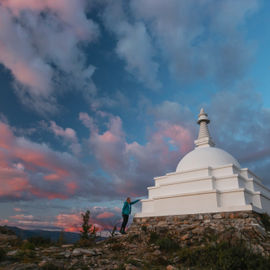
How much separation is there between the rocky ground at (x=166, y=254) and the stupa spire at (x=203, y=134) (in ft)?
30.2

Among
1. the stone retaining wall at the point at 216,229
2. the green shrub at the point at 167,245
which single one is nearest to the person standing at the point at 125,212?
the stone retaining wall at the point at 216,229

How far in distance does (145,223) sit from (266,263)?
32.2 ft

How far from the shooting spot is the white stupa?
44.5 ft

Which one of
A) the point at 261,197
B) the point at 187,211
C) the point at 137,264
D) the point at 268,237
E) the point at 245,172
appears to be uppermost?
the point at 245,172

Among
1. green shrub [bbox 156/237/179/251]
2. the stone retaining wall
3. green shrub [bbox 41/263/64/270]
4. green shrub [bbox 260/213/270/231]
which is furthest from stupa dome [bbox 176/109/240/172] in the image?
green shrub [bbox 41/263/64/270]

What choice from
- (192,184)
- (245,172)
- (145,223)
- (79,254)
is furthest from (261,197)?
(79,254)

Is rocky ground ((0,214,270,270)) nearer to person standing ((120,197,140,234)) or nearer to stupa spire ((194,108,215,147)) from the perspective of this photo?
person standing ((120,197,140,234))

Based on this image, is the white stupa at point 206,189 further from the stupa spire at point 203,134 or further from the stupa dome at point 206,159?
the stupa spire at point 203,134

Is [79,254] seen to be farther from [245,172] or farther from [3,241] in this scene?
[245,172]

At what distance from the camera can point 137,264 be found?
280 inches

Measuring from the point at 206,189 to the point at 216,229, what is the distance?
4.44m

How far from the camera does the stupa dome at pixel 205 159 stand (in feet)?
55.6

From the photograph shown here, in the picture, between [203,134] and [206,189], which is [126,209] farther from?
[203,134]

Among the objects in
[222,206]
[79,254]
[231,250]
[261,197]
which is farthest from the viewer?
[261,197]
